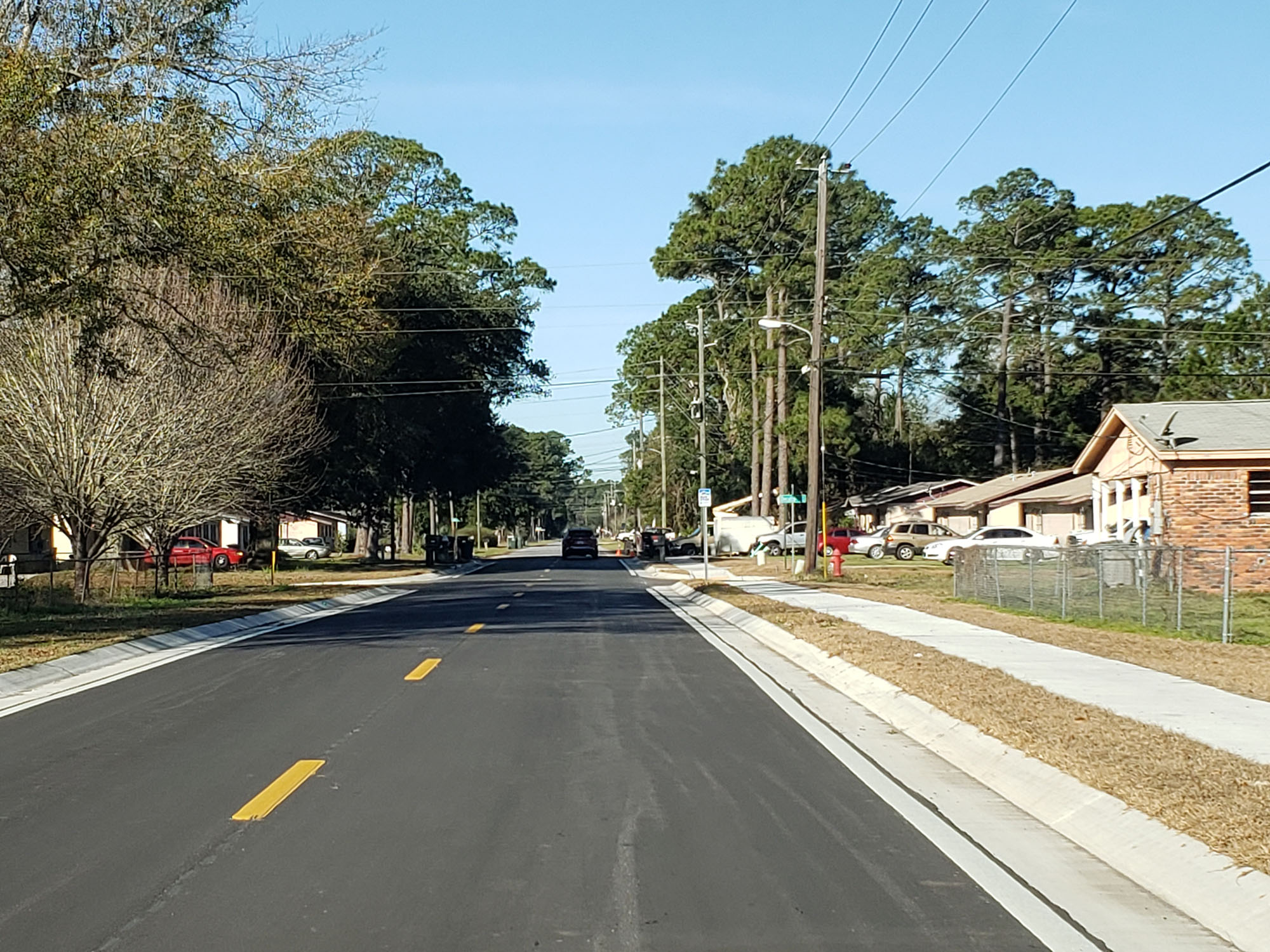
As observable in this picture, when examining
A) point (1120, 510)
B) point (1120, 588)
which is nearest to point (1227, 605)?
point (1120, 588)

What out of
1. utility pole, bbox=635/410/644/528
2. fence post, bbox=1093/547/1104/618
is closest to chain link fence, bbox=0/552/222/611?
fence post, bbox=1093/547/1104/618

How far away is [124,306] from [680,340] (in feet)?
235

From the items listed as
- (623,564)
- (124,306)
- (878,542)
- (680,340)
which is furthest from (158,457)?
(680,340)

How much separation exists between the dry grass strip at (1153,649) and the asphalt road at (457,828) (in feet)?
15.2

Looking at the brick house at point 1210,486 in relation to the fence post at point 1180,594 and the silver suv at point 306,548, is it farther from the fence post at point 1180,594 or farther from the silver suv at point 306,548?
the silver suv at point 306,548

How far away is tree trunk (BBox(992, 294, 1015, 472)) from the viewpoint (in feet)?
248

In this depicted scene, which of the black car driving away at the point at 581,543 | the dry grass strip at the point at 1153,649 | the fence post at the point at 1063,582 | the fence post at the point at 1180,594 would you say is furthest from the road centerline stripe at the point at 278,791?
the black car driving away at the point at 581,543

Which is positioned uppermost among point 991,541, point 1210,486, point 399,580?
point 1210,486

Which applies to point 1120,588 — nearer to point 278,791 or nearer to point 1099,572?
point 1099,572

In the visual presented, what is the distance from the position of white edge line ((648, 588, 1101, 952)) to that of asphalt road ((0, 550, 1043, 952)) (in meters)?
0.10

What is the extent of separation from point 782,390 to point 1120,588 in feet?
150

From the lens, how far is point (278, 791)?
28.7 ft

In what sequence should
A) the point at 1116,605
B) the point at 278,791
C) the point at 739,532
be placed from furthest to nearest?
1. the point at 739,532
2. the point at 1116,605
3. the point at 278,791

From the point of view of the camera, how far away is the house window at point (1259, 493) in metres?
32.3
